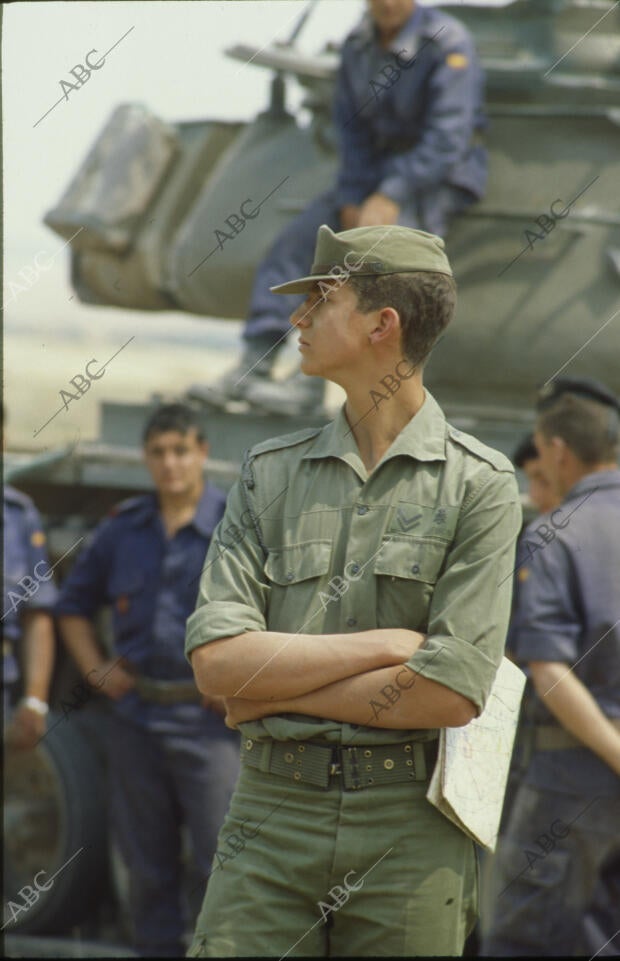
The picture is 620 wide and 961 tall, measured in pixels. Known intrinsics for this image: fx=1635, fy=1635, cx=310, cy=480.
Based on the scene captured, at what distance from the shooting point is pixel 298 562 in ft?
10.0

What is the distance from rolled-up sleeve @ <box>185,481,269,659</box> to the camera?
301cm

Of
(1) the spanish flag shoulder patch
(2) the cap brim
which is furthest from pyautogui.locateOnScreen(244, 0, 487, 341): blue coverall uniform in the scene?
(2) the cap brim

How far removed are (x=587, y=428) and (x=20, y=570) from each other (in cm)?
235

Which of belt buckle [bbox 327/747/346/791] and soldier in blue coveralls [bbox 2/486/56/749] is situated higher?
belt buckle [bbox 327/747/346/791]

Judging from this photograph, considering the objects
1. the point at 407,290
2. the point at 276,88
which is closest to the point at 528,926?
the point at 407,290

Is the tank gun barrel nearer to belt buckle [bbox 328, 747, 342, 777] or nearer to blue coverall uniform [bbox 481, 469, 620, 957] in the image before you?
blue coverall uniform [bbox 481, 469, 620, 957]

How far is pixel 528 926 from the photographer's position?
4.97m

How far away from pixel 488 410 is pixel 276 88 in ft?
6.27

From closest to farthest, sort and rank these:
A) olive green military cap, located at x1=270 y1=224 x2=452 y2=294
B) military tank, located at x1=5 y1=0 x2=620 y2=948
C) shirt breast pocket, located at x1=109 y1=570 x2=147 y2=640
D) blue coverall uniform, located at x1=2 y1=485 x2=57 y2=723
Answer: olive green military cap, located at x1=270 y1=224 x2=452 y2=294 → shirt breast pocket, located at x1=109 y1=570 x2=147 y2=640 → blue coverall uniform, located at x1=2 y1=485 x2=57 y2=723 → military tank, located at x1=5 y1=0 x2=620 y2=948

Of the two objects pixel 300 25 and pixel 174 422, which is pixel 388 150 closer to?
pixel 300 25

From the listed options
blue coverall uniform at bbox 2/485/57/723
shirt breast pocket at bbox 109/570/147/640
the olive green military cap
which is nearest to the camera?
the olive green military cap

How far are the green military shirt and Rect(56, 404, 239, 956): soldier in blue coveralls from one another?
256 centimetres

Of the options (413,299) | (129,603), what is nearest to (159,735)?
(129,603)

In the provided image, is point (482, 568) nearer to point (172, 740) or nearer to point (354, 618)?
point (354, 618)
